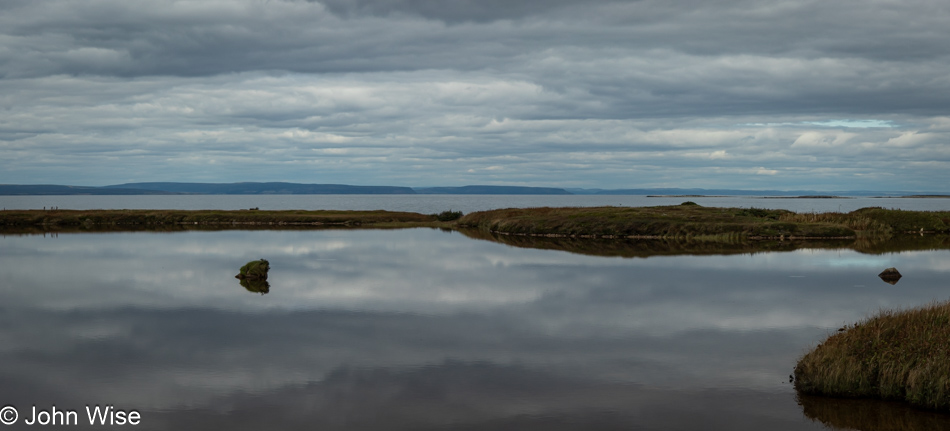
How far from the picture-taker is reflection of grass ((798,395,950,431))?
14.5m

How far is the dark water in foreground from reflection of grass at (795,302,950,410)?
0.45 metres

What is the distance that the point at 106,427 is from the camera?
14625mm

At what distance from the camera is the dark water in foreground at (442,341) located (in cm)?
1547

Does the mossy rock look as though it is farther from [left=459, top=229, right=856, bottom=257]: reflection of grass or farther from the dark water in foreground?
[left=459, top=229, right=856, bottom=257]: reflection of grass

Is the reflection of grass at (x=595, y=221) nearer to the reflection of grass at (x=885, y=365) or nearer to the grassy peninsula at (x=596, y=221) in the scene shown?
the grassy peninsula at (x=596, y=221)

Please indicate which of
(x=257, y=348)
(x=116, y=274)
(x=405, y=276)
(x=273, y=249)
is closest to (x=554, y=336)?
(x=257, y=348)

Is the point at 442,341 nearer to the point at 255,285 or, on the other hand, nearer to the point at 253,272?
→ the point at 255,285

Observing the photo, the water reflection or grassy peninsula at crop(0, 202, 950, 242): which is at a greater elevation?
grassy peninsula at crop(0, 202, 950, 242)

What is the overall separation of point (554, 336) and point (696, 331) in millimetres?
4449

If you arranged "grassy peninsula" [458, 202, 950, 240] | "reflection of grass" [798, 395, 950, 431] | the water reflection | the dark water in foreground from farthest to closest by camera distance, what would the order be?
"grassy peninsula" [458, 202, 950, 240] < the water reflection < the dark water in foreground < "reflection of grass" [798, 395, 950, 431]

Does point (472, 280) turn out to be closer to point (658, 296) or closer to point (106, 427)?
point (658, 296)

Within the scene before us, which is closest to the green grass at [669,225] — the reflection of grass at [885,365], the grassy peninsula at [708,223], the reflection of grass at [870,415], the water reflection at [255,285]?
the grassy peninsula at [708,223]

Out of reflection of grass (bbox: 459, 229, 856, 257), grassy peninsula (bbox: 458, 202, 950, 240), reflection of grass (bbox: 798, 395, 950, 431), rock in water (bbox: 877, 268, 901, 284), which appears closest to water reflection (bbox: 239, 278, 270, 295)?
reflection of grass (bbox: 459, 229, 856, 257)

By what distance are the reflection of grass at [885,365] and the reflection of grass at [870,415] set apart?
0.26m
